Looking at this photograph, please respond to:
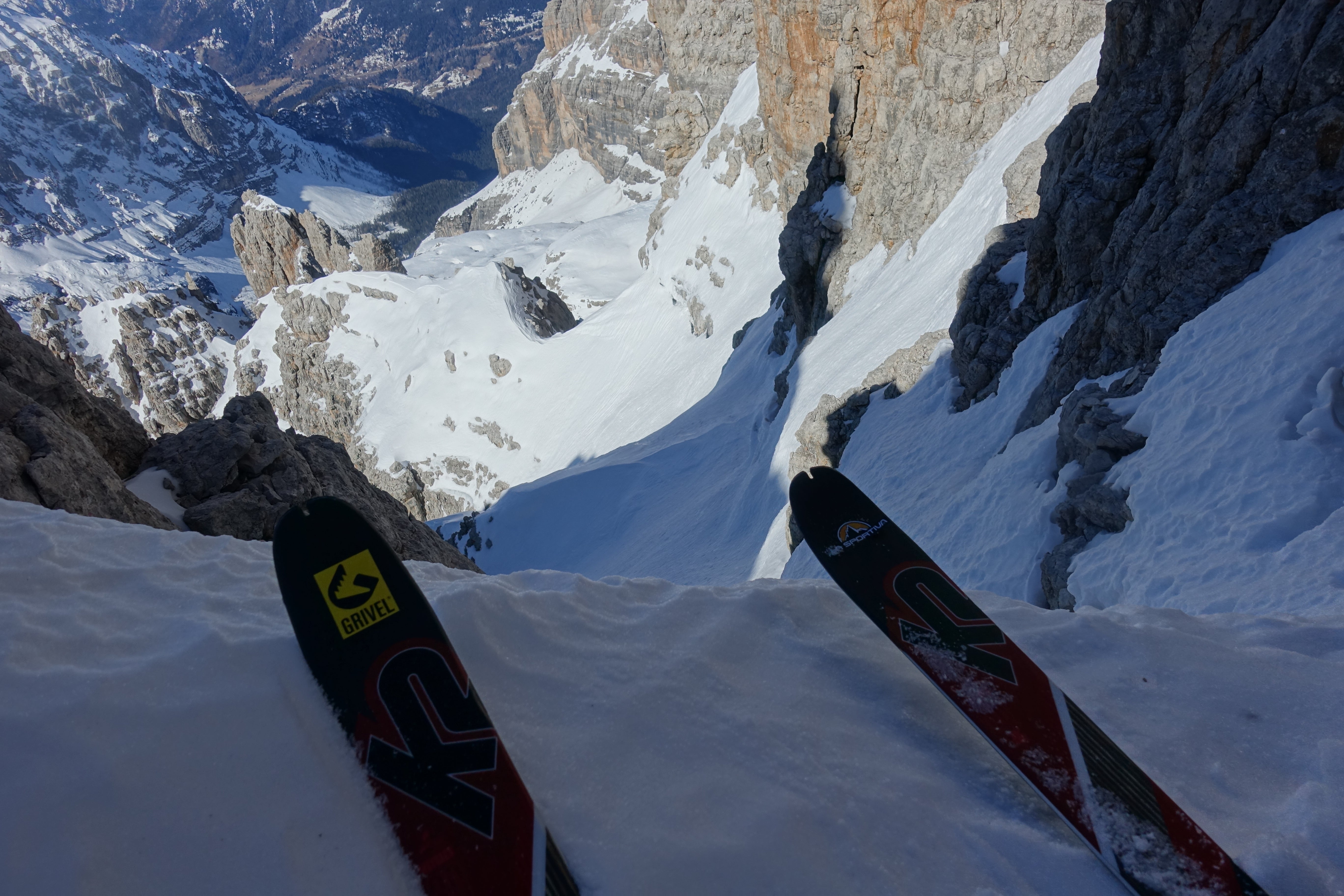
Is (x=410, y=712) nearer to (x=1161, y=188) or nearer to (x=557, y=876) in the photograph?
(x=557, y=876)

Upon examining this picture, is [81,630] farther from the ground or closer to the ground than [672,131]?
closer to the ground

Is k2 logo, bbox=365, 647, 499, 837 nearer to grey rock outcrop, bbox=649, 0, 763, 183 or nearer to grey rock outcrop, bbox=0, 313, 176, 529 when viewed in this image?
grey rock outcrop, bbox=0, 313, 176, 529

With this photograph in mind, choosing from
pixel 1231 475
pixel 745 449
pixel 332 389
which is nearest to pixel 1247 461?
pixel 1231 475

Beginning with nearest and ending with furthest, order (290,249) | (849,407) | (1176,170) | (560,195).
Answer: (1176,170), (849,407), (290,249), (560,195)

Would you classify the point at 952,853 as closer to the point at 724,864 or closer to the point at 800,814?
the point at 800,814

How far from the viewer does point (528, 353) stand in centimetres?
5488

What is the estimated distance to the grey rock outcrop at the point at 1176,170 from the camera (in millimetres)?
7449

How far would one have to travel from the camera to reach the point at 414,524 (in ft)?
42.5

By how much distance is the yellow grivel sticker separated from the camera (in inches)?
138

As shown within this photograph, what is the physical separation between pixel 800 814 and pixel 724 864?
44cm

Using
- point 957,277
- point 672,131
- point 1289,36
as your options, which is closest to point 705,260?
point 672,131

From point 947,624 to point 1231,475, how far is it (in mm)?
4597

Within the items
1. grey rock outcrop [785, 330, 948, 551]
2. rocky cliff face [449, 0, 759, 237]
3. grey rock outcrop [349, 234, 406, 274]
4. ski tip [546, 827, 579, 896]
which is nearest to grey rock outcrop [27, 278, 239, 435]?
grey rock outcrop [349, 234, 406, 274]

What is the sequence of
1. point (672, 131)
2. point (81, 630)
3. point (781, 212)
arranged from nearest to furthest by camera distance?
point (81, 630) → point (781, 212) → point (672, 131)
